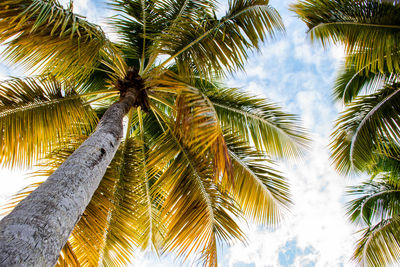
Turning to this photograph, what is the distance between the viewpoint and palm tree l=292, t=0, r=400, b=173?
4.36 m

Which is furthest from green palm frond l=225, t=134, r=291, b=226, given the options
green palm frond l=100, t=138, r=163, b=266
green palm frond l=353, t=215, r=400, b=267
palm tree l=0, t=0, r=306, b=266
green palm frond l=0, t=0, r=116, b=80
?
green palm frond l=353, t=215, r=400, b=267

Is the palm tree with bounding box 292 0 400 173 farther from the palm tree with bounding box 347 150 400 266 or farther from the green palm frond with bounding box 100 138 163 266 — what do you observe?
the green palm frond with bounding box 100 138 163 266

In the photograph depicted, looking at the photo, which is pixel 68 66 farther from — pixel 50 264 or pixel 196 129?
pixel 50 264

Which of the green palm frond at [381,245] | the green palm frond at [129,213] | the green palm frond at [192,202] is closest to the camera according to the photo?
the green palm frond at [192,202]

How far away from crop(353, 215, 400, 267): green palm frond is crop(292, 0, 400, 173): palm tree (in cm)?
188

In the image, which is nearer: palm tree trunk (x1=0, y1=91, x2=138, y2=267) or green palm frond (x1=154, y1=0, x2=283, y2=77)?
palm tree trunk (x1=0, y1=91, x2=138, y2=267)

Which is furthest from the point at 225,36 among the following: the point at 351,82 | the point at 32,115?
the point at 351,82

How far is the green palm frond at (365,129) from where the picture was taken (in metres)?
5.08

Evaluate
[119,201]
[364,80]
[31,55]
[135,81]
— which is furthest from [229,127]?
[364,80]

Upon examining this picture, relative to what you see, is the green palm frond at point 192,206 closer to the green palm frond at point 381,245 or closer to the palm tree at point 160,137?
the palm tree at point 160,137

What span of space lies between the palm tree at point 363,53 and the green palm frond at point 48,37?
3.67 metres

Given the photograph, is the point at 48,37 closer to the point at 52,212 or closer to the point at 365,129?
the point at 52,212

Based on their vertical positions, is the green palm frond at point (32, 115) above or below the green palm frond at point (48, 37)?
below

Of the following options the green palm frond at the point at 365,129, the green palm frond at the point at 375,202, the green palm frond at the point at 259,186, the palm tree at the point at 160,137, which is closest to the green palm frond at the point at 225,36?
the palm tree at the point at 160,137
